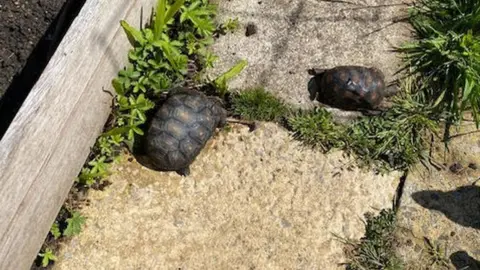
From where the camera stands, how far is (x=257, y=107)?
416 cm

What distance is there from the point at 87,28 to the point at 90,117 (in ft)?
1.74

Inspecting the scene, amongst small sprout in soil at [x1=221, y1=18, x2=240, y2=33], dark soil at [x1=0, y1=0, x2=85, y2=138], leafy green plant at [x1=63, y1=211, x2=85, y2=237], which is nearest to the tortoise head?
small sprout in soil at [x1=221, y1=18, x2=240, y2=33]

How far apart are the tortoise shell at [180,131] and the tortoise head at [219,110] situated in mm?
11

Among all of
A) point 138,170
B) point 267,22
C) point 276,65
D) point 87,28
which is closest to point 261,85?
point 276,65

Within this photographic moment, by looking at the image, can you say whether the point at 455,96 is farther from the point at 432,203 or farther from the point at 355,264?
the point at 355,264

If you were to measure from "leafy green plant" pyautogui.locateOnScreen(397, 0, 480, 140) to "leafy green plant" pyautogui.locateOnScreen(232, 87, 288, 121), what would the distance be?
0.89 meters

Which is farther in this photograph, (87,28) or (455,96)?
(455,96)

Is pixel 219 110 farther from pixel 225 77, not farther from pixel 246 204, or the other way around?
pixel 246 204

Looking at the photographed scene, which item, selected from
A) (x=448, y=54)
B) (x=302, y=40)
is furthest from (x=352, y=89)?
(x=448, y=54)

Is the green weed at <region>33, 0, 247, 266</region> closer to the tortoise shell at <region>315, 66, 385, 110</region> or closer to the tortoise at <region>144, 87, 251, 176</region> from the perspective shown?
the tortoise at <region>144, 87, 251, 176</region>

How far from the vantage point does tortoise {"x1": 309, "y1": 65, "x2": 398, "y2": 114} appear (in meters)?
4.07

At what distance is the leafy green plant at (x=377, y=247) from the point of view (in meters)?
3.74

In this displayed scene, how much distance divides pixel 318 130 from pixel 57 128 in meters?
1.53

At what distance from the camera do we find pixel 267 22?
4.48 metres
